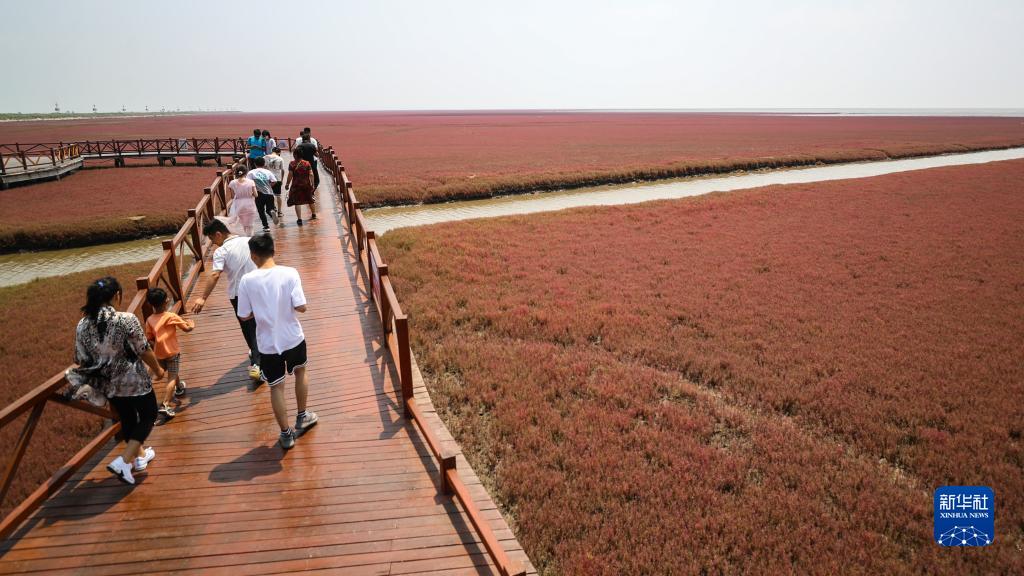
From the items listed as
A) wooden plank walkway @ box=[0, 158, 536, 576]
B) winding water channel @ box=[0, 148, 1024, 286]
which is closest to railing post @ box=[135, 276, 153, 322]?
wooden plank walkway @ box=[0, 158, 536, 576]

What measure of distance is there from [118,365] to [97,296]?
0.64 m

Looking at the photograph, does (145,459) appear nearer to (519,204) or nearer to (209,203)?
(209,203)

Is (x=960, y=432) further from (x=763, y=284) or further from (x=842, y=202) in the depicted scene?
(x=842, y=202)

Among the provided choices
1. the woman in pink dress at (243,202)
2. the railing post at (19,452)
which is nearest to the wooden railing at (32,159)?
the woman in pink dress at (243,202)

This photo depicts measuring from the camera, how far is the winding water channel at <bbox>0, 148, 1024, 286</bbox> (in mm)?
17375

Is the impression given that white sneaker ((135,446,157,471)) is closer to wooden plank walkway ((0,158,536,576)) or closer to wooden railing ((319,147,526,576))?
wooden plank walkway ((0,158,536,576))

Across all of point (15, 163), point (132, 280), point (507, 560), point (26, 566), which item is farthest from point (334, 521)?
point (15, 163)

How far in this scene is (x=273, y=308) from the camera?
458cm

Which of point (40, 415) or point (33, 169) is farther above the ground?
point (33, 169)

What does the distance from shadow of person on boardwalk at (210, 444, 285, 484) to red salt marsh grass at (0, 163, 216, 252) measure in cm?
2018

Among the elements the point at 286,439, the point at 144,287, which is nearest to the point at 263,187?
Answer: the point at 144,287

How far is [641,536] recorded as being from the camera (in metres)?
5.07

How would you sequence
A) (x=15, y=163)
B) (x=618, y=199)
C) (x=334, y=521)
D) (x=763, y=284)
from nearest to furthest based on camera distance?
(x=334, y=521) → (x=763, y=284) → (x=618, y=199) → (x=15, y=163)

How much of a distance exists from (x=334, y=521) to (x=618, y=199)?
2716 centimetres
